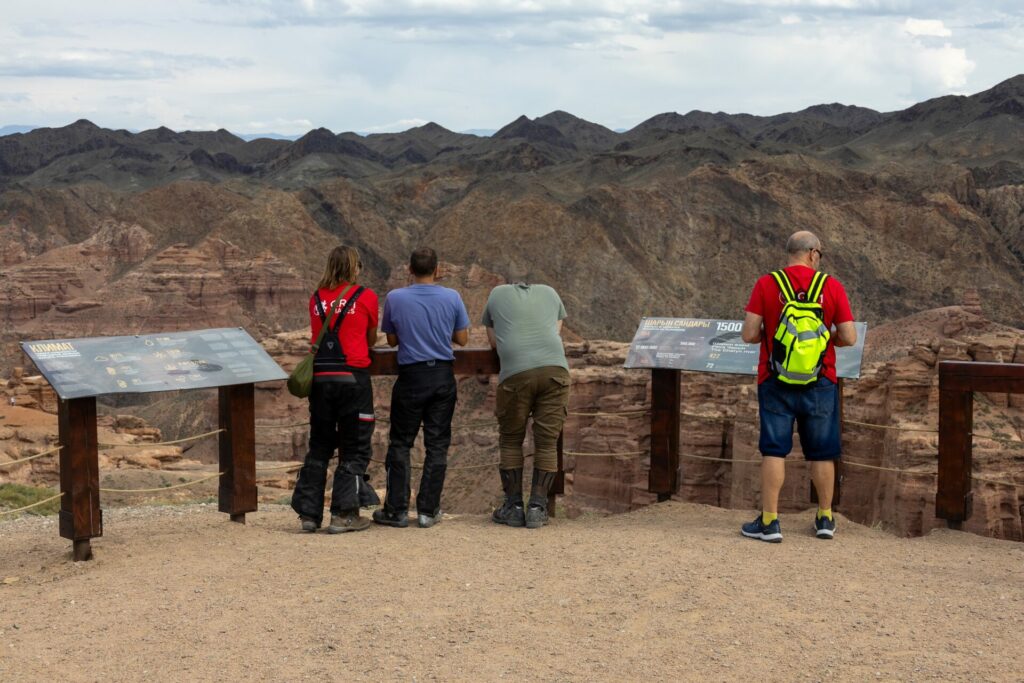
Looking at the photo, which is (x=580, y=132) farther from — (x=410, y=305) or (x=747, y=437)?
(x=410, y=305)

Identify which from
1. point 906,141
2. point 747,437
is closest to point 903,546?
point 747,437

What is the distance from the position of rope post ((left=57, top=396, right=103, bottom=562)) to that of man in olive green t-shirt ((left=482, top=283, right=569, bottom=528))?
2.42 meters

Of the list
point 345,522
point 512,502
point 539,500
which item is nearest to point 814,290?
point 539,500

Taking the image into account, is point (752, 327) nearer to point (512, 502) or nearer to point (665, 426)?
point (665, 426)

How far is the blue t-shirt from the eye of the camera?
697cm

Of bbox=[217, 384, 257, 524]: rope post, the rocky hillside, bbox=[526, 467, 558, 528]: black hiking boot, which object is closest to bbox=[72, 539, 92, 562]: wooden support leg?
bbox=[217, 384, 257, 524]: rope post

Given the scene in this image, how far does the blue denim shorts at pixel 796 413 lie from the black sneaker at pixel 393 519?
2.30m

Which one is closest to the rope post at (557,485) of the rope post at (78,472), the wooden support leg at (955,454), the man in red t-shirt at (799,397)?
the man in red t-shirt at (799,397)

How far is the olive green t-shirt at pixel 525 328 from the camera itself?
23.0 ft

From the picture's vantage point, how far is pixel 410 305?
7.00m

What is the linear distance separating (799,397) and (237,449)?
3.51m

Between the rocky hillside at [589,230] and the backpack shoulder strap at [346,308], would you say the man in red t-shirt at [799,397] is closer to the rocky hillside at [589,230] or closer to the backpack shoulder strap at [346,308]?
the backpack shoulder strap at [346,308]

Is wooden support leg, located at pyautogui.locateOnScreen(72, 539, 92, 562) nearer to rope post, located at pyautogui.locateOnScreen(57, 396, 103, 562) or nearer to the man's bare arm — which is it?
rope post, located at pyautogui.locateOnScreen(57, 396, 103, 562)

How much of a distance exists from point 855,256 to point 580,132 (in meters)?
68.8
